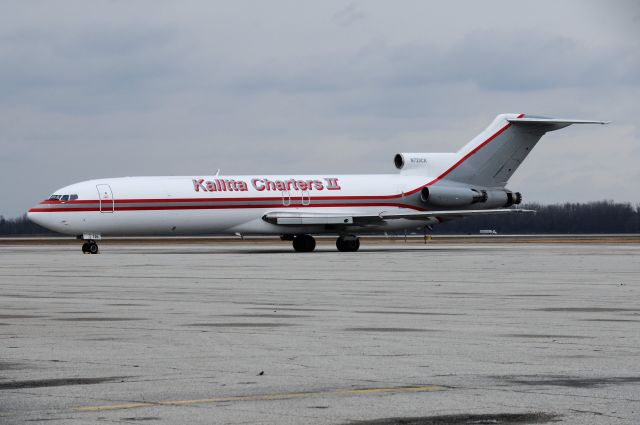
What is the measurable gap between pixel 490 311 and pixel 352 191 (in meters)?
37.5

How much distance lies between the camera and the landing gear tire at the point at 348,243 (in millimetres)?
56250

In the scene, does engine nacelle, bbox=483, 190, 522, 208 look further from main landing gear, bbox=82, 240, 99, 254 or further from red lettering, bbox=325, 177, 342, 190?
main landing gear, bbox=82, 240, 99, 254

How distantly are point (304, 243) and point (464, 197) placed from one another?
914 centimetres

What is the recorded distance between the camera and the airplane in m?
52.7

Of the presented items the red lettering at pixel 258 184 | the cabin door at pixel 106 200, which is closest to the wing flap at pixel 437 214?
the red lettering at pixel 258 184

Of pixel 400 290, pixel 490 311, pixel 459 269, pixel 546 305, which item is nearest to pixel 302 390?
pixel 490 311

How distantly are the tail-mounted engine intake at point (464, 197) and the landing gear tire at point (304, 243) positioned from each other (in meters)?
6.50

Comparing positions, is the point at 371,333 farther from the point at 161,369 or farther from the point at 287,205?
the point at 287,205

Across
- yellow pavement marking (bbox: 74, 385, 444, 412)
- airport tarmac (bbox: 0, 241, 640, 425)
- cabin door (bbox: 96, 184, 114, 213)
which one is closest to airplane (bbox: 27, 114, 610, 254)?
cabin door (bbox: 96, 184, 114, 213)

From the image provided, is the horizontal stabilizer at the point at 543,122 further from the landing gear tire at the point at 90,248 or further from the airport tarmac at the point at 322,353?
the airport tarmac at the point at 322,353

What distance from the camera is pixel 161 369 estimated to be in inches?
464

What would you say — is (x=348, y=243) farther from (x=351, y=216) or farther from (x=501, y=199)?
(x=501, y=199)

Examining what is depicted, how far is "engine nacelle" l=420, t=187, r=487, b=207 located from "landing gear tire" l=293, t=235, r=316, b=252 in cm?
651

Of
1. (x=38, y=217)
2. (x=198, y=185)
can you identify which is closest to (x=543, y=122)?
(x=198, y=185)
